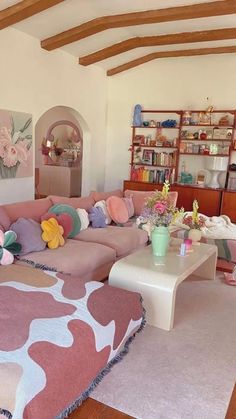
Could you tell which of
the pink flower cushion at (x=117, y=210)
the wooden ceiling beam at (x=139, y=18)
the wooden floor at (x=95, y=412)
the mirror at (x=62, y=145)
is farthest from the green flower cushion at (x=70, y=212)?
the mirror at (x=62, y=145)

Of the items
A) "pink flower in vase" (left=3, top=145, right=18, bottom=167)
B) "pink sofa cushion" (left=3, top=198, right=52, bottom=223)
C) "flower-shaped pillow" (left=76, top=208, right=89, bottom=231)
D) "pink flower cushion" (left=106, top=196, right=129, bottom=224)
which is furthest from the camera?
"pink flower in vase" (left=3, top=145, right=18, bottom=167)

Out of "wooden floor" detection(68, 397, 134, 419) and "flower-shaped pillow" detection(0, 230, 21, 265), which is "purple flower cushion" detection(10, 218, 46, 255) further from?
"wooden floor" detection(68, 397, 134, 419)

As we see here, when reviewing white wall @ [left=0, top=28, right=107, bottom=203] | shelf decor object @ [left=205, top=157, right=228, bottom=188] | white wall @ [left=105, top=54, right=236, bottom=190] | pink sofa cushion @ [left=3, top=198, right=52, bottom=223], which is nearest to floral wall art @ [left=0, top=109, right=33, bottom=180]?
white wall @ [left=0, top=28, right=107, bottom=203]

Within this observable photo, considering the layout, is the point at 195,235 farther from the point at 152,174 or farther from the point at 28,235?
the point at 152,174

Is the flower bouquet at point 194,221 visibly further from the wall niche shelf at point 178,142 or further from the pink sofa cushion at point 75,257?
the wall niche shelf at point 178,142

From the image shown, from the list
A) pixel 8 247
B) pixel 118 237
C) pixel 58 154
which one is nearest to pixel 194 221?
pixel 118 237

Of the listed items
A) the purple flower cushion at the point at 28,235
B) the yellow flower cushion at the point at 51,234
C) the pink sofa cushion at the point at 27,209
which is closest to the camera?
the purple flower cushion at the point at 28,235

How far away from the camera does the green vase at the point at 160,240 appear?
3.05 metres

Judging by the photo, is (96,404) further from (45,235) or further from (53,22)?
(53,22)

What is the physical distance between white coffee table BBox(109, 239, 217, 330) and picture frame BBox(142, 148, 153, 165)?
11.9 feet

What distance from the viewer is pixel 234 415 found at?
1.84 m

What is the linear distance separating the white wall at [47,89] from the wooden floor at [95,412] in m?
3.40

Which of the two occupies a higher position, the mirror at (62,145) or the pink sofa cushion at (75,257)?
the mirror at (62,145)

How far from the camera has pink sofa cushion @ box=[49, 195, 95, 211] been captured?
13.1 ft
